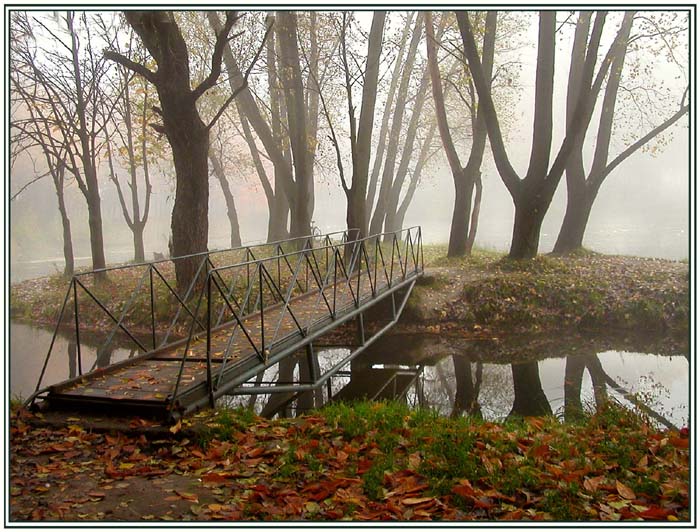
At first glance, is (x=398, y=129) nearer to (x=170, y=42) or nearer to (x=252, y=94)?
(x=252, y=94)

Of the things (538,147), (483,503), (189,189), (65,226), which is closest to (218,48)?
(189,189)

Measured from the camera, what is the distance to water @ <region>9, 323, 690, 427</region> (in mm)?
5168

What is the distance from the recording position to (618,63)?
30.9 ft

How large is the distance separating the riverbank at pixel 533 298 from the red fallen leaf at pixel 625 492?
5.07 m

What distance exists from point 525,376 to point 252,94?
6.01 meters

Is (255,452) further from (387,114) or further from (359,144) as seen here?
(387,114)

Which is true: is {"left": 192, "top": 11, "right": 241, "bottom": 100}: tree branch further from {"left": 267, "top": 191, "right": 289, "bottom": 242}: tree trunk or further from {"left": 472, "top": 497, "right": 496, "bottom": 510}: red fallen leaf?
{"left": 267, "top": 191, "right": 289, "bottom": 242}: tree trunk

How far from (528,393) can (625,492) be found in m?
3.37

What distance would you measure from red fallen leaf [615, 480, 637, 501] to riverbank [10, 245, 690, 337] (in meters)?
5.07

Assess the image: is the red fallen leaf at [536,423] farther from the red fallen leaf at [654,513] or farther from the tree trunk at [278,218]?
the tree trunk at [278,218]

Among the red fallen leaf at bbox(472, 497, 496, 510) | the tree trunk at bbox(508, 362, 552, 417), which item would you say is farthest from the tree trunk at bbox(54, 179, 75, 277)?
the red fallen leaf at bbox(472, 497, 496, 510)

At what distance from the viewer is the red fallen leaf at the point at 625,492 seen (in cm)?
267

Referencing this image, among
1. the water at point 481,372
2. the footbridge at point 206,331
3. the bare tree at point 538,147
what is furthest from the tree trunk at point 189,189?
the bare tree at point 538,147

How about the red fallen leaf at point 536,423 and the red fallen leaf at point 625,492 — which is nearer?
the red fallen leaf at point 625,492
